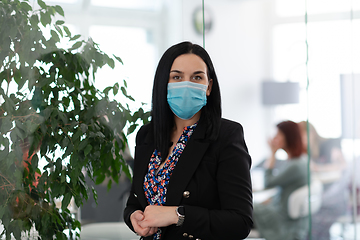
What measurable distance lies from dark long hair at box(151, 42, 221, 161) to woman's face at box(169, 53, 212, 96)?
0.6 inches

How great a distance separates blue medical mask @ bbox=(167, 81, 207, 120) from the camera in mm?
1222

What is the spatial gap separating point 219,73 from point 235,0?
0.45 meters

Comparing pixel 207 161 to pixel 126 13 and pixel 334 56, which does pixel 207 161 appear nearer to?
pixel 126 13

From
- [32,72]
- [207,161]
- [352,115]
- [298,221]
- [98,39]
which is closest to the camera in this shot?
[207,161]

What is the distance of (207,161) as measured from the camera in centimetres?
119

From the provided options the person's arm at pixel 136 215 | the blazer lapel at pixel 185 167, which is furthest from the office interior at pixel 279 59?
the blazer lapel at pixel 185 167

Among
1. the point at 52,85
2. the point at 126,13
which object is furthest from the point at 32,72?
the point at 126,13

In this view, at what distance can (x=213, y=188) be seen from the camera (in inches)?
46.1

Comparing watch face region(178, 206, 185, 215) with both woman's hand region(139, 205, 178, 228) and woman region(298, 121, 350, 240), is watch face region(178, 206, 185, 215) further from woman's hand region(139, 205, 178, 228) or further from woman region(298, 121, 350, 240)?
woman region(298, 121, 350, 240)

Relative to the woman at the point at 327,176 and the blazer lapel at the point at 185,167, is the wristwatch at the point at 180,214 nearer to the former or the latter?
the blazer lapel at the point at 185,167

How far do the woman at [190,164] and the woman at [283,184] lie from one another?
1007 millimetres

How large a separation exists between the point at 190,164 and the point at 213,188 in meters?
0.11

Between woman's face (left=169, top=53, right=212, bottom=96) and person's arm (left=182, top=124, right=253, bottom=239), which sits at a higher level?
woman's face (left=169, top=53, right=212, bottom=96)

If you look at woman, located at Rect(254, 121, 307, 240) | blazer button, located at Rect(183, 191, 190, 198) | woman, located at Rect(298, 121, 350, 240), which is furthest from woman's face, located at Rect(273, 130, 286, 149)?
blazer button, located at Rect(183, 191, 190, 198)
